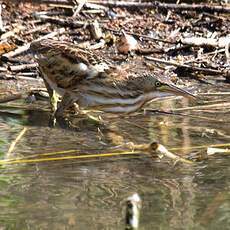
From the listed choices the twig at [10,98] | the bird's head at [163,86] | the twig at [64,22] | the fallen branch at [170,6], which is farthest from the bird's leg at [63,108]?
the fallen branch at [170,6]

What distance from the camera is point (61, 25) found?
9164mm

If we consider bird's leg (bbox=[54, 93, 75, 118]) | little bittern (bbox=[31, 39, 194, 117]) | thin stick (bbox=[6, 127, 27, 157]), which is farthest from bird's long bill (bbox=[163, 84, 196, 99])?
thin stick (bbox=[6, 127, 27, 157])

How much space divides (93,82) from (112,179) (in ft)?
6.94

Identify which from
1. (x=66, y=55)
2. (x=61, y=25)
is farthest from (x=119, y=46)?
(x=66, y=55)

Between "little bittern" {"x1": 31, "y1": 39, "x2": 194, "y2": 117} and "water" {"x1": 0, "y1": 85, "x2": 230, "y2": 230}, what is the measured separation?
0.17 m

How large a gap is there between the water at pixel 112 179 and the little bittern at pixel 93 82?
0.17m

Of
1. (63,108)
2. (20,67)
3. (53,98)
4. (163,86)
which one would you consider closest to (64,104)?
(63,108)

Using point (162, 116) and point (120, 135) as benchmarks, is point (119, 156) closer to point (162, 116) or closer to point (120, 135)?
point (120, 135)

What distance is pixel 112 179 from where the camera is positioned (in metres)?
4.16

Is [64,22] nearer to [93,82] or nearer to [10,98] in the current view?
[10,98]

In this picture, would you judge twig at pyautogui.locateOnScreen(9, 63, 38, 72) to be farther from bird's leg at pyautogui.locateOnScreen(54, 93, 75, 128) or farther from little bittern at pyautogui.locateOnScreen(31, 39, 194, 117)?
bird's leg at pyautogui.locateOnScreen(54, 93, 75, 128)

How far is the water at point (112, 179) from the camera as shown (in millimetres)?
3414

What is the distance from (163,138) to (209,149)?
1.92 feet

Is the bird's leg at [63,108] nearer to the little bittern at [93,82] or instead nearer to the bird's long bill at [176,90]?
the little bittern at [93,82]
